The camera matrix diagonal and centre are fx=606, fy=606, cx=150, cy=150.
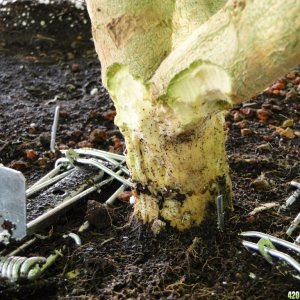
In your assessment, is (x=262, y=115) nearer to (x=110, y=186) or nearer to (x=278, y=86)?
(x=278, y=86)

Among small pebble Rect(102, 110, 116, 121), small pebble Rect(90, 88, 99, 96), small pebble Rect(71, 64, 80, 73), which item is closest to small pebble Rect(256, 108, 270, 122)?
small pebble Rect(102, 110, 116, 121)

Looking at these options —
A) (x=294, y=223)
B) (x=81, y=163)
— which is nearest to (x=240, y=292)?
(x=294, y=223)

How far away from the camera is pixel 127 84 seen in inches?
38.2

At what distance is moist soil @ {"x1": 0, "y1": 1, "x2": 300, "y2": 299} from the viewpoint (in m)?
0.97

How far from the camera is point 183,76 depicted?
2.83 feet

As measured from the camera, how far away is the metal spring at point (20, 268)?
0.96m

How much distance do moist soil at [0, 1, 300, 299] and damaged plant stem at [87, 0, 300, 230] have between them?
0.23ft

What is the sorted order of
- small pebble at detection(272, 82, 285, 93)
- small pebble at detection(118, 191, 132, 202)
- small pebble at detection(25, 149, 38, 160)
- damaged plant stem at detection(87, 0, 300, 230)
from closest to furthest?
1. damaged plant stem at detection(87, 0, 300, 230)
2. small pebble at detection(118, 191, 132, 202)
3. small pebble at detection(25, 149, 38, 160)
4. small pebble at detection(272, 82, 285, 93)

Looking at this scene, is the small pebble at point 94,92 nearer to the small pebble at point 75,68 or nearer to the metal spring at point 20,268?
the small pebble at point 75,68

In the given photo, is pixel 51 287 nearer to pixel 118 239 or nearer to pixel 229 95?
pixel 118 239

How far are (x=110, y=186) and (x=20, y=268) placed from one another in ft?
1.11

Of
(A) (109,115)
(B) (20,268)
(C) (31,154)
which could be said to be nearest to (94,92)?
(A) (109,115)

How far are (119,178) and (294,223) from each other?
13.8 inches

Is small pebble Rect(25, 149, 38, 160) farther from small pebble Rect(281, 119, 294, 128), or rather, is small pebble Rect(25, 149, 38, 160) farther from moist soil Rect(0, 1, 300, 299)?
small pebble Rect(281, 119, 294, 128)
